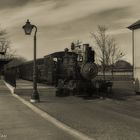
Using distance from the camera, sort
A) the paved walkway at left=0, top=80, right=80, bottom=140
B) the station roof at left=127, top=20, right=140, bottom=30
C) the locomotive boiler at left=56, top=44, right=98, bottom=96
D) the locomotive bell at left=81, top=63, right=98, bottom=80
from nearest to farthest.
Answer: the paved walkway at left=0, top=80, right=80, bottom=140, the locomotive bell at left=81, top=63, right=98, bottom=80, the locomotive boiler at left=56, top=44, right=98, bottom=96, the station roof at left=127, top=20, right=140, bottom=30

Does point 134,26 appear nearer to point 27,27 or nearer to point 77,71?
point 77,71

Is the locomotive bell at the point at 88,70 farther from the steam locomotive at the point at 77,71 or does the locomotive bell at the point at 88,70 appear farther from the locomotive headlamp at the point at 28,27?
the locomotive headlamp at the point at 28,27

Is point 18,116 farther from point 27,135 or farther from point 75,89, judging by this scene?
point 75,89

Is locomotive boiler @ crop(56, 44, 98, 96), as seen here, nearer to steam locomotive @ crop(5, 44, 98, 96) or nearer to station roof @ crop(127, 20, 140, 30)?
steam locomotive @ crop(5, 44, 98, 96)

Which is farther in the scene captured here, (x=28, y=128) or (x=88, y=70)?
(x=88, y=70)

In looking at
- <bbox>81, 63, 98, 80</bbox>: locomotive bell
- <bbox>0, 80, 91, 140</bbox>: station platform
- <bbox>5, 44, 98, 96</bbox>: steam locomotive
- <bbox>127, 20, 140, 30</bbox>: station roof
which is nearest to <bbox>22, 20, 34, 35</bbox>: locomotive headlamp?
<bbox>5, 44, 98, 96</bbox>: steam locomotive

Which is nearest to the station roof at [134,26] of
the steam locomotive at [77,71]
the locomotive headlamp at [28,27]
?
the steam locomotive at [77,71]

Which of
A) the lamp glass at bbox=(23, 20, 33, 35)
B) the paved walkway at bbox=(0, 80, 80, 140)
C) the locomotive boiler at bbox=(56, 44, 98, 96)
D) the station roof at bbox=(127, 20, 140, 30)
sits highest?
the station roof at bbox=(127, 20, 140, 30)

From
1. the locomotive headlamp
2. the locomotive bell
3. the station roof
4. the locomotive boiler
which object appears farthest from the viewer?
the station roof

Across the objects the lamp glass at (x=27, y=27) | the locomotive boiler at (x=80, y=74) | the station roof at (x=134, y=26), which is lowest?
the locomotive boiler at (x=80, y=74)

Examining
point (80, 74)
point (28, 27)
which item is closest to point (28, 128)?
point (28, 27)

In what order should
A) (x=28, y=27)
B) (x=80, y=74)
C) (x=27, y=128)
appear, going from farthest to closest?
(x=80, y=74) < (x=28, y=27) < (x=27, y=128)

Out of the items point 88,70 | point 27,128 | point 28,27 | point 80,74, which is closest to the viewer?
point 27,128

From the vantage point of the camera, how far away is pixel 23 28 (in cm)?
2528
